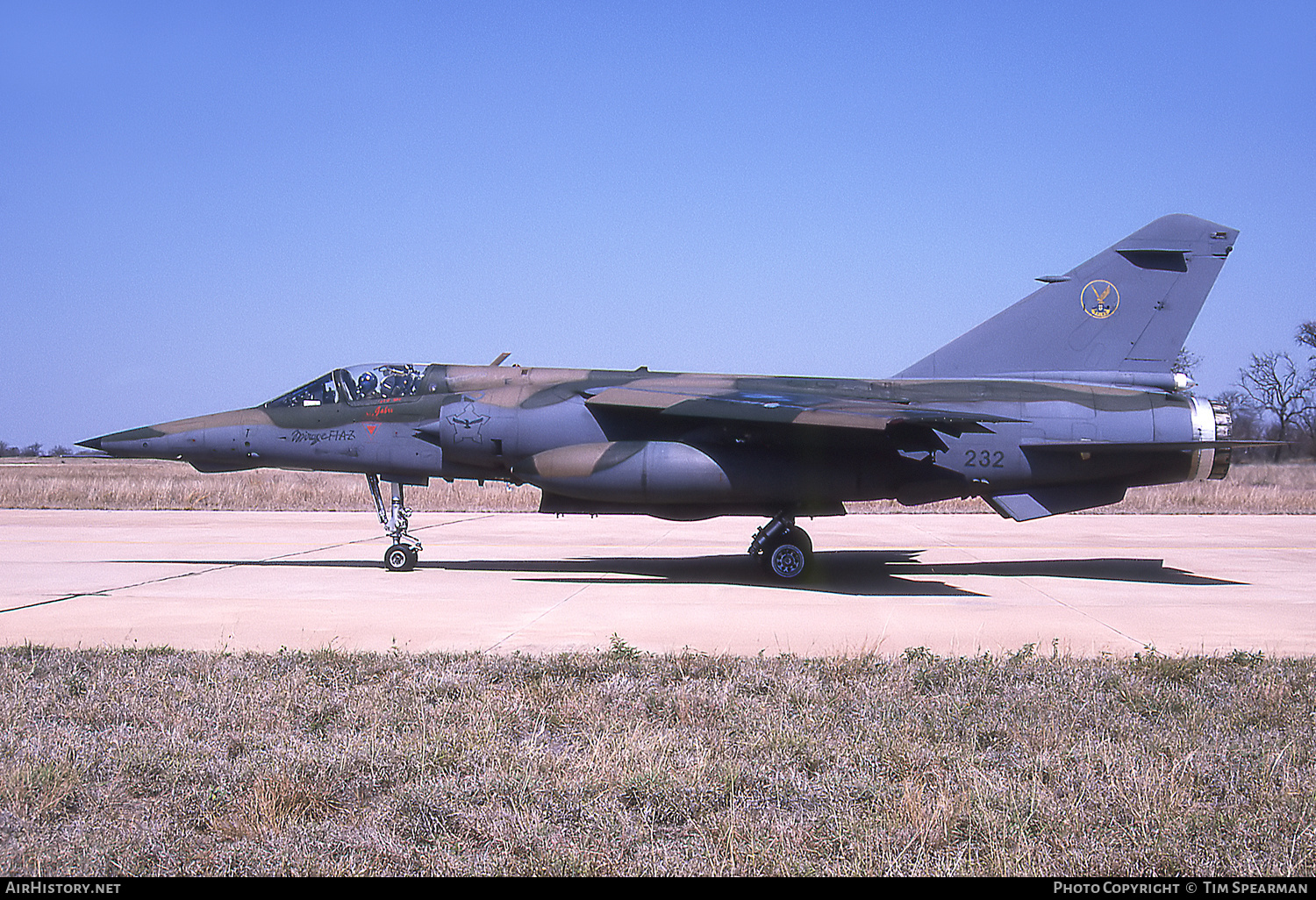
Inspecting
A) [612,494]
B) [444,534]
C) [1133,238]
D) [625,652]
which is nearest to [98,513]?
[444,534]

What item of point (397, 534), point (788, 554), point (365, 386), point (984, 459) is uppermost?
point (365, 386)

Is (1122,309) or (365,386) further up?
(1122,309)

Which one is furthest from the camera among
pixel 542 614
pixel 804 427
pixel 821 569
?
pixel 821 569

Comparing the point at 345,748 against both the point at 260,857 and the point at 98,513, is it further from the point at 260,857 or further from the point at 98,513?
the point at 98,513

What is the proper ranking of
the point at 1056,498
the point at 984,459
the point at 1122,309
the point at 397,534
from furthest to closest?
the point at 1122,309 < the point at 397,534 < the point at 1056,498 < the point at 984,459

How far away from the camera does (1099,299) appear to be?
13.7 meters

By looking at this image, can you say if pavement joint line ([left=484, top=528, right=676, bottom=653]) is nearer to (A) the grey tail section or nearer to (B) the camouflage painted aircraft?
(B) the camouflage painted aircraft

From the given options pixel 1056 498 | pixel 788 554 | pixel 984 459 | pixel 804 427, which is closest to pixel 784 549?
pixel 788 554

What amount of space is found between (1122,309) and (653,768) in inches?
448

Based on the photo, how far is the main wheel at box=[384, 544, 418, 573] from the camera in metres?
13.2

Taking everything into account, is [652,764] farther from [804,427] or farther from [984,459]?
[984,459]

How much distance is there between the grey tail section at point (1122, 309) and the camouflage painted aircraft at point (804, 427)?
24mm

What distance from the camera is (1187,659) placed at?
7.31 metres
